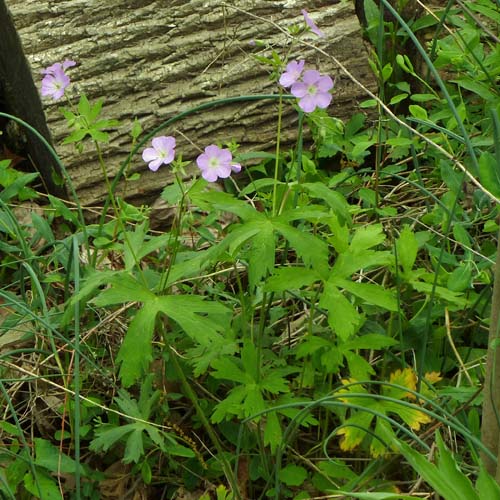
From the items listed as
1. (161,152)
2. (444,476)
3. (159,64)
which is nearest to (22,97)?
(159,64)

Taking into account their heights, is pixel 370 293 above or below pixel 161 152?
below

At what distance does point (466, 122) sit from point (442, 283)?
30.6 inches

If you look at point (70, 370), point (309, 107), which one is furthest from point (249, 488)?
point (309, 107)

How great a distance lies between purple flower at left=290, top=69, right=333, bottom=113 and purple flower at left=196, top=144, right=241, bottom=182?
0.59ft

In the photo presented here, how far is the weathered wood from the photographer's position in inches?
114

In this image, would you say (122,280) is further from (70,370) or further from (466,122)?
(466,122)

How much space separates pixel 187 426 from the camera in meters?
2.05

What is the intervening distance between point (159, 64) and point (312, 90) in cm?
129

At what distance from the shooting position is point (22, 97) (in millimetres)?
2980

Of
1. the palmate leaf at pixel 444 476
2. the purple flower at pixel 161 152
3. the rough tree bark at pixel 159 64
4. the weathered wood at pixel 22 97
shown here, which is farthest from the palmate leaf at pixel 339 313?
the weathered wood at pixel 22 97

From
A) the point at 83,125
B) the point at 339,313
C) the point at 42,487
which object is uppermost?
the point at 83,125

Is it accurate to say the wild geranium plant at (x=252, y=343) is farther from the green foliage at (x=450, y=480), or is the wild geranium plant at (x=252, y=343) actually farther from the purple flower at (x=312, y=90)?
the green foliage at (x=450, y=480)

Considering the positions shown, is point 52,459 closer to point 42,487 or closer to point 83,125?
point 42,487

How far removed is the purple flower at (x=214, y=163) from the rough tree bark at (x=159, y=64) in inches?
44.7
